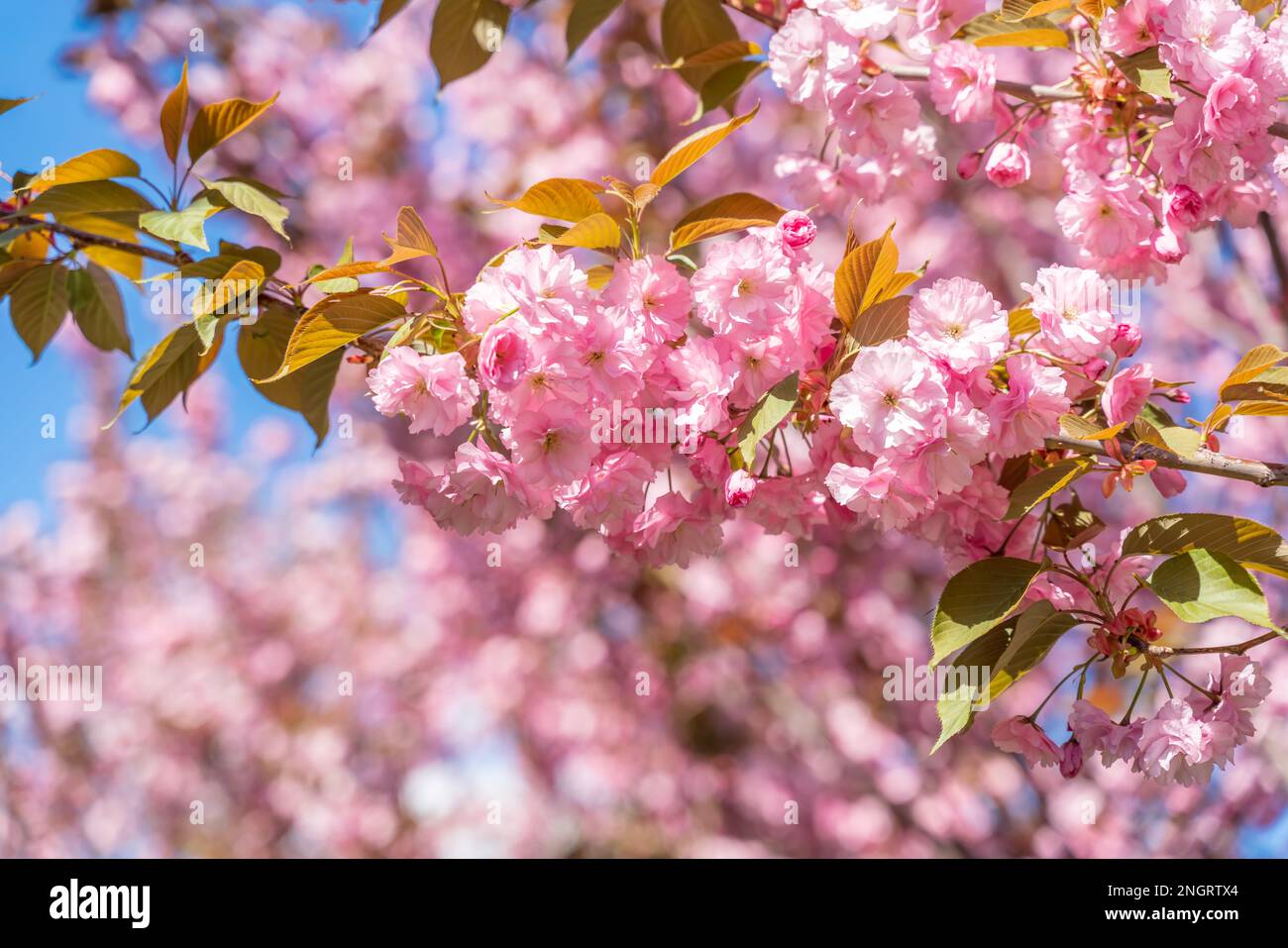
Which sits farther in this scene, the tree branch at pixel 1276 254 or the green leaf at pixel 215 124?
the tree branch at pixel 1276 254

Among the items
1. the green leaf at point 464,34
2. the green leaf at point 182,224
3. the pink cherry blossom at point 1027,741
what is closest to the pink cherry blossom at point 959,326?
the pink cherry blossom at point 1027,741

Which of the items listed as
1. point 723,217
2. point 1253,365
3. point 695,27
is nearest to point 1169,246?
point 1253,365

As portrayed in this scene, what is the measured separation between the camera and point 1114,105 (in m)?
1.13

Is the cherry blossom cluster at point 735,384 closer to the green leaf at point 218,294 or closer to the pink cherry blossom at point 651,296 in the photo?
the pink cherry blossom at point 651,296

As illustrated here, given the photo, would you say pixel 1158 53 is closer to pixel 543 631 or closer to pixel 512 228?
pixel 512 228

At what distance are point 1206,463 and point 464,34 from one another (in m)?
1.14

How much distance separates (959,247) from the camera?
4.12 meters

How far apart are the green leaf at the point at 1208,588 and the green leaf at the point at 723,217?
504mm

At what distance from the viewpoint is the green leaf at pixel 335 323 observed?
92 cm

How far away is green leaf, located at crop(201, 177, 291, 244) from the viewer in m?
1.07

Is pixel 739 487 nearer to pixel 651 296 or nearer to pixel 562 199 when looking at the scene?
pixel 651 296
